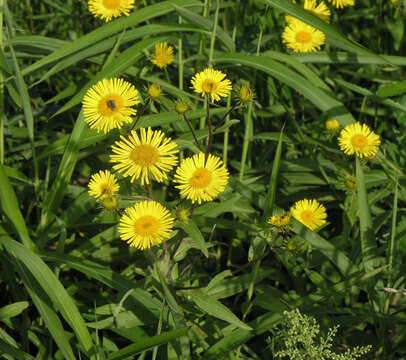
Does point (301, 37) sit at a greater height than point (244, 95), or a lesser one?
greater

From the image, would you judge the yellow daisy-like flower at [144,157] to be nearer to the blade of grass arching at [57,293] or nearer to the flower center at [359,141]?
the blade of grass arching at [57,293]

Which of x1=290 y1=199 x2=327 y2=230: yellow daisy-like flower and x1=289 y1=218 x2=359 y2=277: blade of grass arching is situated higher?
x1=290 y1=199 x2=327 y2=230: yellow daisy-like flower

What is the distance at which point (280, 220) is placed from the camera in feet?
4.24

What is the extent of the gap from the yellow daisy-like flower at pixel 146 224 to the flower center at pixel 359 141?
0.78 m

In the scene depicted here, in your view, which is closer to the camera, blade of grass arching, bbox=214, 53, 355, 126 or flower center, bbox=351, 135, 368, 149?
blade of grass arching, bbox=214, 53, 355, 126

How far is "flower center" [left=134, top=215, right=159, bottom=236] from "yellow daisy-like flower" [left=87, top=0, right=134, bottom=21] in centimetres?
83

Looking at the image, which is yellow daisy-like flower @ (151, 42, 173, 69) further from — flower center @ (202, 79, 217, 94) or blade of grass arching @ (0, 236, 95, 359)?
blade of grass arching @ (0, 236, 95, 359)

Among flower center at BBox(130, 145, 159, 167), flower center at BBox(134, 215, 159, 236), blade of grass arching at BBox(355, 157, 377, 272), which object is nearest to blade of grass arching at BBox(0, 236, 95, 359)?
flower center at BBox(134, 215, 159, 236)

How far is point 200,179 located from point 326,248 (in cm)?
46

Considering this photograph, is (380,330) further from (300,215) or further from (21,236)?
(21,236)

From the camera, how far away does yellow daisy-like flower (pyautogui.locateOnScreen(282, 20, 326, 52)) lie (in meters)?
1.93

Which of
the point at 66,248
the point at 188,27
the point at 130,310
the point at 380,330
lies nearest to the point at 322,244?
the point at 380,330

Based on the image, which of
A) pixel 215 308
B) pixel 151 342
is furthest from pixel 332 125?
pixel 151 342

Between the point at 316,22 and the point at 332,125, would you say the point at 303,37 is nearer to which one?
the point at 332,125
